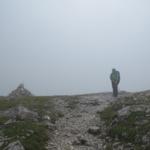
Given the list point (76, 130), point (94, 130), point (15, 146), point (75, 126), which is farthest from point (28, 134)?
point (75, 126)

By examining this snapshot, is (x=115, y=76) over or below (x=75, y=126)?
over

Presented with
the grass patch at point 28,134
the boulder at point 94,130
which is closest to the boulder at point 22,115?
the grass patch at point 28,134

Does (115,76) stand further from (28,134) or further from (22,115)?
(28,134)

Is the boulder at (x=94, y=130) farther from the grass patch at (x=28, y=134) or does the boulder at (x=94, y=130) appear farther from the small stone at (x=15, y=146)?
the small stone at (x=15, y=146)

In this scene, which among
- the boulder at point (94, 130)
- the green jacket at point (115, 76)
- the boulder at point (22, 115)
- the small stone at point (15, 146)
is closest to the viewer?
the small stone at point (15, 146)

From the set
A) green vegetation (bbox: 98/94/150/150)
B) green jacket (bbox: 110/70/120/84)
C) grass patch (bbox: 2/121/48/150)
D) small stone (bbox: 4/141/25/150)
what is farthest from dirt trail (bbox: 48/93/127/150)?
green jacket (bbox: 110/70/120/84)

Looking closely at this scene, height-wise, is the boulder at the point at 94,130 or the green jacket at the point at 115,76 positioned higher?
the green jacket at the point at 115,76

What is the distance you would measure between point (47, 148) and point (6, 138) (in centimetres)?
317

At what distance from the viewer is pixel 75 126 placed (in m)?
28.2

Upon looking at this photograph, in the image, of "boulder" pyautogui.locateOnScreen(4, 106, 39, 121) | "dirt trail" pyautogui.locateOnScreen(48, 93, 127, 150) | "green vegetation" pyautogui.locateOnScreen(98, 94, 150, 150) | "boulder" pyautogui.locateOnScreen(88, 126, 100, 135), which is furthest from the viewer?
"boulder" pyautogui.locateOnScreen(4, 106, 39, 121)

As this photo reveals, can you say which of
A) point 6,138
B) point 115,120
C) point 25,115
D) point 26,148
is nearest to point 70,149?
point 26,148

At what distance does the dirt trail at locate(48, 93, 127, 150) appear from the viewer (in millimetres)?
22578

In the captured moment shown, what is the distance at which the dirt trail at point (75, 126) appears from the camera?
22.6m

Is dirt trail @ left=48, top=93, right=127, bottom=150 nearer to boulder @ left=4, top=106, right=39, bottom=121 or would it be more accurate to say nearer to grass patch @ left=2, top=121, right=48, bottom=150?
grass patch @ left=2, top=121, right=48, bottom=150
